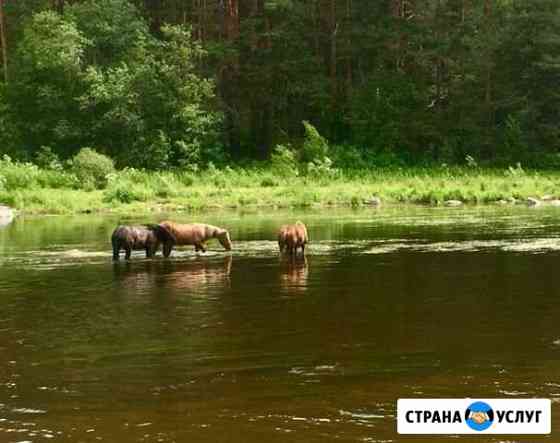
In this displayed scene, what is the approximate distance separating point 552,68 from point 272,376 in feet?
160

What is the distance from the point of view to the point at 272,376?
10.8 meters

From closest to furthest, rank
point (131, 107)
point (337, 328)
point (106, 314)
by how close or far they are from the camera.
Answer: point (337, 328)
point (106, 314)
point (131, 107)

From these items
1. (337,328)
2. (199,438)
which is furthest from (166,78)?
(199,438)

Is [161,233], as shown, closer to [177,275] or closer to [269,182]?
[177,275]

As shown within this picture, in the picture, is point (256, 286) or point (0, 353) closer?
point (0, 353)

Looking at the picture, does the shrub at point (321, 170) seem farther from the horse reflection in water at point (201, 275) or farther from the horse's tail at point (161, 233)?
the horse reflection in water at point (201, 275)

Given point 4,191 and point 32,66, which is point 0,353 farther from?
point 32,66

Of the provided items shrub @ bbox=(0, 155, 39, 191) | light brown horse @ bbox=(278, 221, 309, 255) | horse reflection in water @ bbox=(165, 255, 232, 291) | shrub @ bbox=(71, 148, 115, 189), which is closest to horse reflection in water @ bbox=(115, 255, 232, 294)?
horse reflection in water @ bbox=(165, 255, 232, 291)

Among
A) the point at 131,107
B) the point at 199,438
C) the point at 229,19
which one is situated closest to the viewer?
the point at 199,438

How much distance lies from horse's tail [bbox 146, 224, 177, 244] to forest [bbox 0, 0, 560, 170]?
3409 centimetres

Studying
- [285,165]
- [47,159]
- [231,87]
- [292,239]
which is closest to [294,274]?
[292,239]

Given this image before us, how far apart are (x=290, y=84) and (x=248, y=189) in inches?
837

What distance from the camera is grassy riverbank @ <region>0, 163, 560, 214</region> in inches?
1657

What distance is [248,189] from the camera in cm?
4628
